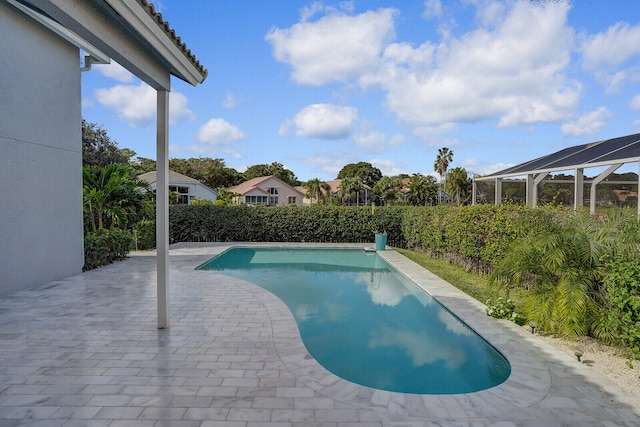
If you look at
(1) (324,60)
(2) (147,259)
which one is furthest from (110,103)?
(1) (324,60)

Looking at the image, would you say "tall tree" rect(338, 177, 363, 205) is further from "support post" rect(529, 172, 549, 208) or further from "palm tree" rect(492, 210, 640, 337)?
"palm tree" rect(492, 210, 640, 337)

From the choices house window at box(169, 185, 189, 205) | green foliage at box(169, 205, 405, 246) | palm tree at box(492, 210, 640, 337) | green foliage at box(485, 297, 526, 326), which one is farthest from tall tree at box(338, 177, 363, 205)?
palm tree at box(492, 210, 640, 337)

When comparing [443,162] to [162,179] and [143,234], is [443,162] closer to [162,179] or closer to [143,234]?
[143,234]

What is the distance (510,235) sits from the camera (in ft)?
30.0

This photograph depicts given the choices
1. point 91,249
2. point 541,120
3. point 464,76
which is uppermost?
point 464,76

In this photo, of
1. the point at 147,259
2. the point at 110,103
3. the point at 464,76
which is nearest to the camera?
the point at 147,259

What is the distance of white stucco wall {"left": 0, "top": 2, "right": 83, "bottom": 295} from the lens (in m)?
7.77

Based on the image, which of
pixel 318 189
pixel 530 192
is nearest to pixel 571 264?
pixel 530 192

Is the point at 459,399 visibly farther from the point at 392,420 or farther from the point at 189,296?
the point at 189,296

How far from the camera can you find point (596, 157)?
10336 mm

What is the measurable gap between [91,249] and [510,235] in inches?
448

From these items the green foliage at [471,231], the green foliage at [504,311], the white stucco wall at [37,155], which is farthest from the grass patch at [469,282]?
the white stucco wall at [37,155]

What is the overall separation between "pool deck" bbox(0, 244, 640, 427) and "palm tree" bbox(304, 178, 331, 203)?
38.8 metres

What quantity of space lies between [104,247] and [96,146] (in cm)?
1512
